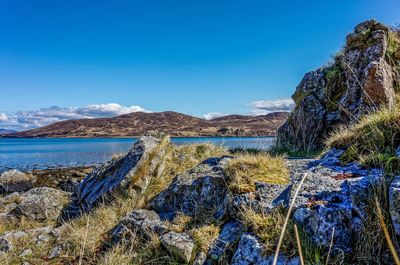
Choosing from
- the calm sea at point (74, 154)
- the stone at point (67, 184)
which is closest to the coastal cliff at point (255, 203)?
the calm sea at point (74, 154)

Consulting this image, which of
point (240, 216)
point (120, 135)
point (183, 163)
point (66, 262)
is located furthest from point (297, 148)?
point (120, 135)

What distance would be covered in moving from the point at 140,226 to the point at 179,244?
1354 mm

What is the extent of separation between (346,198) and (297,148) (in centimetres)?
764

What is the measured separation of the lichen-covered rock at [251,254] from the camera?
4082mm

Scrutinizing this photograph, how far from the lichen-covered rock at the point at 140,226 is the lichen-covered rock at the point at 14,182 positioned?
22387 millimetres

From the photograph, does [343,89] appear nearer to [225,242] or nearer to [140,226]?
[225,242]

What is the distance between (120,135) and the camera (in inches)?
6870

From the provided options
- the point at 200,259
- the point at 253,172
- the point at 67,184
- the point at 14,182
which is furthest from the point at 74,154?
the point at 200,259

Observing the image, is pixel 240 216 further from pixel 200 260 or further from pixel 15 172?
pixel 15 172

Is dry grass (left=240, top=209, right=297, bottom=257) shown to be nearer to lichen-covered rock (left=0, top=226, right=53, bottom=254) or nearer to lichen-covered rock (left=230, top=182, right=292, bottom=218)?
lichen-covered rock (left=230, top=182, right=292, bottom=218)

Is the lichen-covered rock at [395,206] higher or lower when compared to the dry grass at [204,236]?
higher

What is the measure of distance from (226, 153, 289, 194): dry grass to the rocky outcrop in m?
4.39

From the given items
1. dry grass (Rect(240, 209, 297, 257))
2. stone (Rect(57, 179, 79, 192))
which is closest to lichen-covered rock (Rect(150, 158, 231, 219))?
dry grass (Rect(240, 209, 297, 257))

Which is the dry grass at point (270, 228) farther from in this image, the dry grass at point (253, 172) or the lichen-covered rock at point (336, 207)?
the dry grass at point (253, 172)
